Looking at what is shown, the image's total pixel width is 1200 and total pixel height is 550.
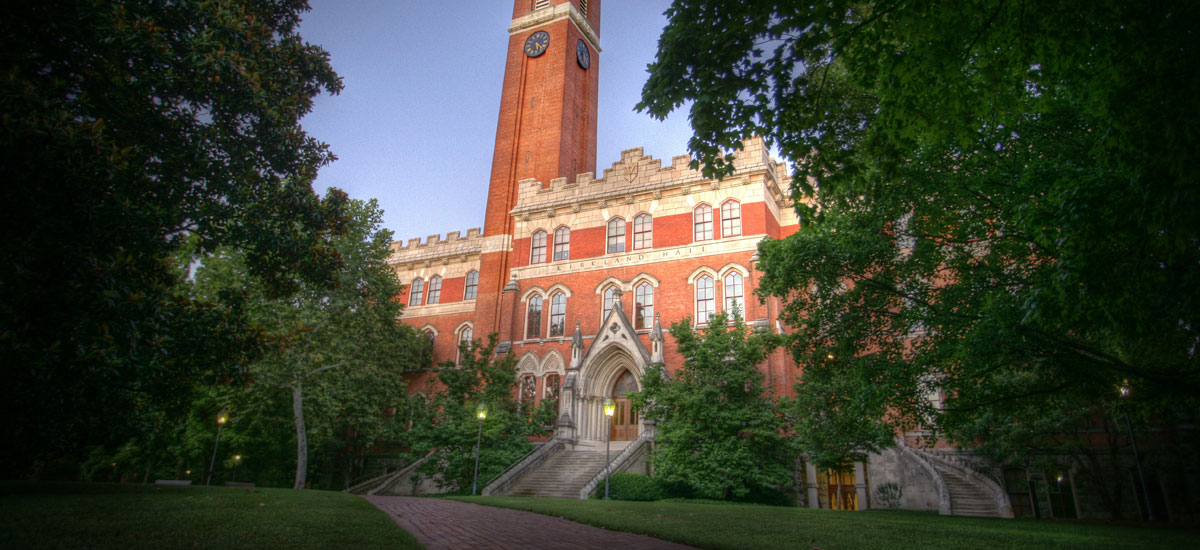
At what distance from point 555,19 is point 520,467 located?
92.6 ft

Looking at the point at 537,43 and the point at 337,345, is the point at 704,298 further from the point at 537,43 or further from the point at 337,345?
the point at 537,43

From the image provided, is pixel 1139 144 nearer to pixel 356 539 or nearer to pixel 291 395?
pixel 356 539

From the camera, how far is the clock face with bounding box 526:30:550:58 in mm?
36938

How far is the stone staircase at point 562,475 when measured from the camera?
20.2 m

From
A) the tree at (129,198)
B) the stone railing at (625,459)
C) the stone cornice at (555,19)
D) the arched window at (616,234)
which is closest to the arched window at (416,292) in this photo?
the arched window at (616,234)

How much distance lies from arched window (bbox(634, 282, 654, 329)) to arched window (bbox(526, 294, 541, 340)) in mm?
5254

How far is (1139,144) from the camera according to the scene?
5.11 meters

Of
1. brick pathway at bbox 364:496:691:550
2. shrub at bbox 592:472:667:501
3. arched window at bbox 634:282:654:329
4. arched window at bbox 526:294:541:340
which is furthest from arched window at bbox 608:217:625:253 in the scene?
brick pathway at bbox 364:496:691:550

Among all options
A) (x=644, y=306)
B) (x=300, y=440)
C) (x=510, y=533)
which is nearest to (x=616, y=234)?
(x=644, y=306)

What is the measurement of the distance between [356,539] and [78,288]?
4157mm

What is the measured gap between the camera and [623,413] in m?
26.2

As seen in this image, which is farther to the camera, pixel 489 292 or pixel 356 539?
pixel 489 292

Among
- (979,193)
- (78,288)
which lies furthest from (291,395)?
(979,193)

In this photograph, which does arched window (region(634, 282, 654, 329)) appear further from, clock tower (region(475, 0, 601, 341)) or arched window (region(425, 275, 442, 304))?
arched window (region(425, 275, 442, 304))
